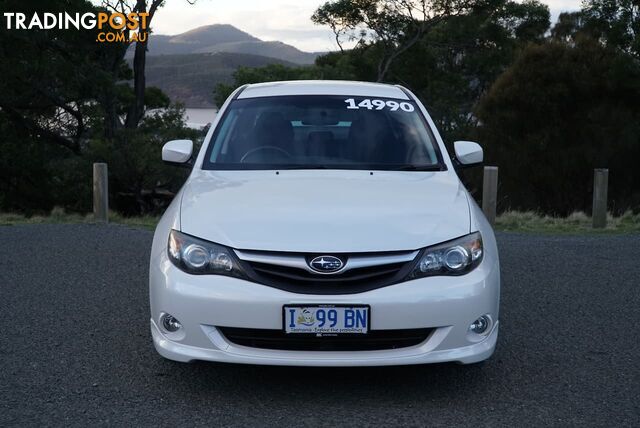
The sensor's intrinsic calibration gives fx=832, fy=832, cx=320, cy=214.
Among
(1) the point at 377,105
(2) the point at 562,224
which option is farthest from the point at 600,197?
(1) the point at 377,105

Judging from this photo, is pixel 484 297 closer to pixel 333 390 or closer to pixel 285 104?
pixel 333 390

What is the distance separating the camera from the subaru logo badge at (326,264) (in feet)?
12.1

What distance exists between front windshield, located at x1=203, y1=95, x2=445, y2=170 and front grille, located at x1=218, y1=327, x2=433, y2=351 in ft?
4.32

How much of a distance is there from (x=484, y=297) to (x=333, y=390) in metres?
0.88

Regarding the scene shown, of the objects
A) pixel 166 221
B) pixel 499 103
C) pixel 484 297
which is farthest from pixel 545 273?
pixel 499 103

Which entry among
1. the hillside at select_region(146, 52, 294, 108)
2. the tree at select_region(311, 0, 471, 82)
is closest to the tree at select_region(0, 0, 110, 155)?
the tree at select_region(311, 0, 471, 82)

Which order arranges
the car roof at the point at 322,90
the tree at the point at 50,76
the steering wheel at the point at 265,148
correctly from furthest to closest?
1. the tree at the point at 50,76
2. the car roof at the point at 322,90
3. the steering wheel at the point at 265,148

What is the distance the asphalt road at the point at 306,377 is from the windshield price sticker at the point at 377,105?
158cm

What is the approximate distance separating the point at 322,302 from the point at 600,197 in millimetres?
8487

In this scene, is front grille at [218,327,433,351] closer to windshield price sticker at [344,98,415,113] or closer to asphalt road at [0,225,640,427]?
asphalt road at [0,225,640,427]

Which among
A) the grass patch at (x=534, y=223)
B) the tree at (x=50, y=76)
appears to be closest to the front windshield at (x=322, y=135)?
the grass patch at (x=534, y=223)

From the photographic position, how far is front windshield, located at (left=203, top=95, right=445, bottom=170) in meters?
4.95

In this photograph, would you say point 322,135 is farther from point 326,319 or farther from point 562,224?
point 562,224

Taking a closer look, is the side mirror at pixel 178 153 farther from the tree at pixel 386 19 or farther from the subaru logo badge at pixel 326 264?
the tree at pixel 386 19
